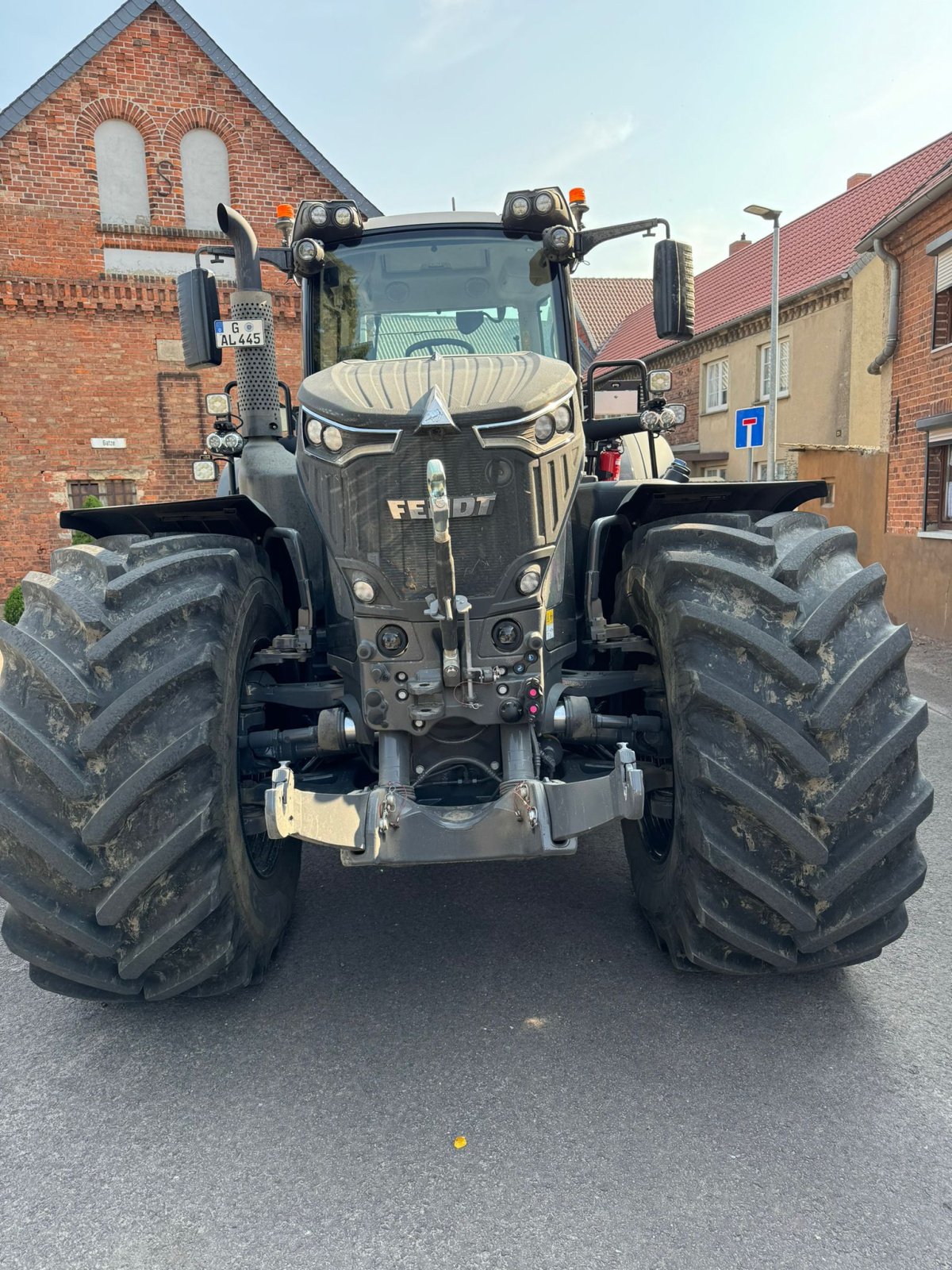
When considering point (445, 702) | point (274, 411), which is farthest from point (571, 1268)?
point (274, 411)

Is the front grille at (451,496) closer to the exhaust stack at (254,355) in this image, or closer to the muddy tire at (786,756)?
the muddy tire at (786,756)

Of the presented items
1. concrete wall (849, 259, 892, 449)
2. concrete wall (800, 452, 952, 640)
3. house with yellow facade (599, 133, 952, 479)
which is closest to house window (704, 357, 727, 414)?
house with yellow facade (599, 133, 952, 479)

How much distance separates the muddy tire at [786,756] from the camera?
2.38 m

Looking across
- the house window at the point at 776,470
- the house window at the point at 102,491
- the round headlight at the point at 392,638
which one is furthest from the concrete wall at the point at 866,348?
the round headlight at the point at 392,638

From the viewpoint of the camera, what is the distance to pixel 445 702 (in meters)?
2.59

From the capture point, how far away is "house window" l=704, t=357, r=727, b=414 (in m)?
23.8

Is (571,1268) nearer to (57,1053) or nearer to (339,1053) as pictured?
(339,1053)

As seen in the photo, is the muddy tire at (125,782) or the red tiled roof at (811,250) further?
the red tiled roof at (811,250)

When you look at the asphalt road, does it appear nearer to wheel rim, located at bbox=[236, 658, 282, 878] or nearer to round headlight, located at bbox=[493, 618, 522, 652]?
wheel rim, located at bbox=[236, 658, 282, 878]

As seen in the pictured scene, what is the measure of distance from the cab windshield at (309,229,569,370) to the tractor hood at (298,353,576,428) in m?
0.88

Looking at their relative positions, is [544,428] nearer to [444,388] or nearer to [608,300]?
[444,388]

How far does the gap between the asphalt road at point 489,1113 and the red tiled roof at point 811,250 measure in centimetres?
1746

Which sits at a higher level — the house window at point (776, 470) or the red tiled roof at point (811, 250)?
the red tiled roof at point (811, 250)

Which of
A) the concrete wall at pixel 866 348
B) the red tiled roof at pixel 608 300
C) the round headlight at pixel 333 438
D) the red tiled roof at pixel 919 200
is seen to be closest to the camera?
the round headlight at pixel 333 438
